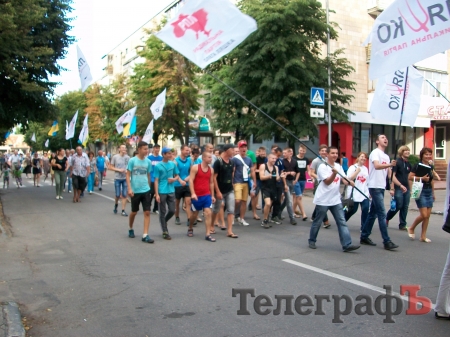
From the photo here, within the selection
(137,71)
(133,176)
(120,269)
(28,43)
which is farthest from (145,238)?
(137,71)

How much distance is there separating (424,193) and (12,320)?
7.34 meters

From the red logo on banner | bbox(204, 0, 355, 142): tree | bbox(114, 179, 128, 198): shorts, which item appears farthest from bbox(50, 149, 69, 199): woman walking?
the red logo on banner

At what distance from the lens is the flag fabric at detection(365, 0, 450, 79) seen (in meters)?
5.70

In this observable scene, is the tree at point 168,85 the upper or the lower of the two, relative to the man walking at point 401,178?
upper

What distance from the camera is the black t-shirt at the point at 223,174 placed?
970cm

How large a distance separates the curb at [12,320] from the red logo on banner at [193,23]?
4.37 m

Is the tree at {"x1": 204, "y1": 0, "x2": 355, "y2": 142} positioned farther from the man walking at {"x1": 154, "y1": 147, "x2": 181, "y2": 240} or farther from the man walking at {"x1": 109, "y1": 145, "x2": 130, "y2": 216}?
the man walking at {"x1": 154, "y1": 147, "x2": 181, "y2": 240}

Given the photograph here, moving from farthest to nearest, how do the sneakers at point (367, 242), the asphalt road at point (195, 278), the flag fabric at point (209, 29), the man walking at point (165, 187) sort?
1. the man walking at point (165, 187)
2. the sneakers at point (367, 242)
3. the flag fabric at point (209, 29)
4. the asphalt road at point (195, 278)

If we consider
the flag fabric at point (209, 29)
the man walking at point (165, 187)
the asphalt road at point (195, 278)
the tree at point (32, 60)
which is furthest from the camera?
the tree at point (32, 60)

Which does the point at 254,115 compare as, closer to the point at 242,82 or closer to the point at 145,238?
the point at 242,82

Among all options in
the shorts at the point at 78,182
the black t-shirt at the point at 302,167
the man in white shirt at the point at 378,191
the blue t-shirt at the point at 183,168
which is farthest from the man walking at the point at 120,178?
the man in white shirt at the point at 378,191

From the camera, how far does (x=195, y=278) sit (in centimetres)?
624

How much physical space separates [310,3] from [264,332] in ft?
59.3

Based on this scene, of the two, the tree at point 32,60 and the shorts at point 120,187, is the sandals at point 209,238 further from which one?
the tree at point 32,60
